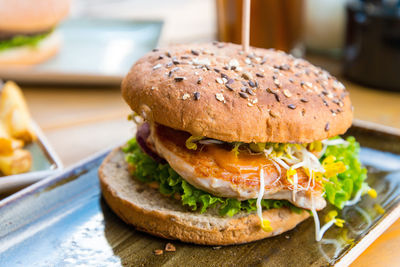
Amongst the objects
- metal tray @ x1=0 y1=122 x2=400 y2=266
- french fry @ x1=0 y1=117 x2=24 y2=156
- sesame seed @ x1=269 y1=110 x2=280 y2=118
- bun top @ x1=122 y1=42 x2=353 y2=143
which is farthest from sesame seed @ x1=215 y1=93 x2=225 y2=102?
french fry @ x1=0 y1=117 x2=24 y2=156

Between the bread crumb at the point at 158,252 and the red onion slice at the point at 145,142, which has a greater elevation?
the red onion slice at the point at 145,142

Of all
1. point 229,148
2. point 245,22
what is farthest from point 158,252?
point 245,22

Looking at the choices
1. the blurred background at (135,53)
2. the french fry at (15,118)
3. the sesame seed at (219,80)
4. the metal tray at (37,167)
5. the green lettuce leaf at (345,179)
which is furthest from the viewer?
the blurred background at (135,53)

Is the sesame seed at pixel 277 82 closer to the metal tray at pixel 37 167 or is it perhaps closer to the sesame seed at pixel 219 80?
the sesame seed at pixel 219 80

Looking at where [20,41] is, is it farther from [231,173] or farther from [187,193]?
[231,173]

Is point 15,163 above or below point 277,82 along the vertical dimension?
below

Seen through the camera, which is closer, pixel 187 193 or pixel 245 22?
pixel 187 193

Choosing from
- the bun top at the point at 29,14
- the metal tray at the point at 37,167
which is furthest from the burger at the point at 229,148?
the bun top at the point at 29,14

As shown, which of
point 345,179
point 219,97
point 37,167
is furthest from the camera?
point 37,167
